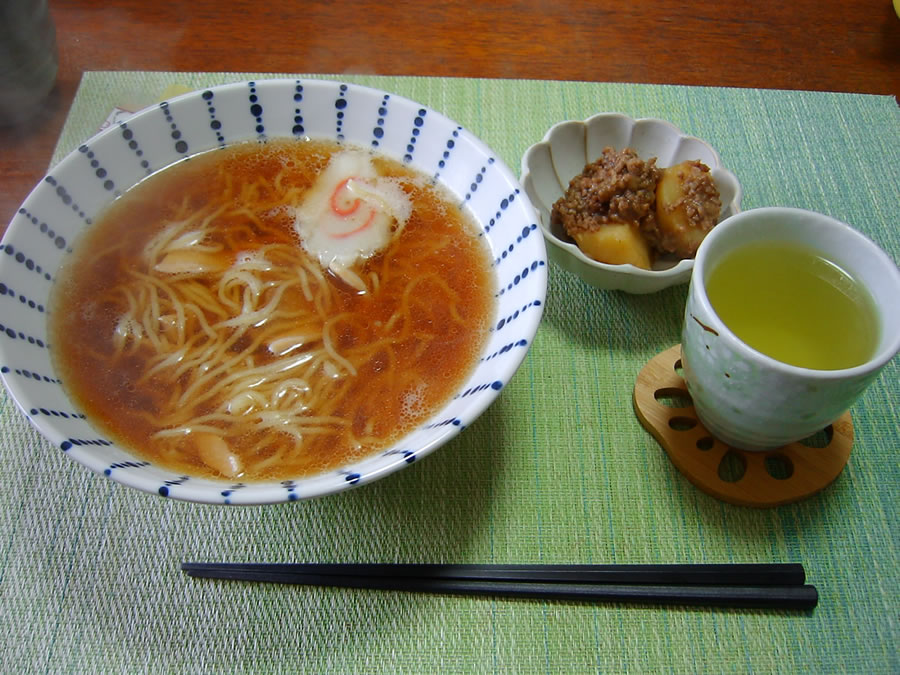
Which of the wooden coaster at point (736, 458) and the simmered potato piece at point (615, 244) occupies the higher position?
the simmered potato piece at point (615, 244)

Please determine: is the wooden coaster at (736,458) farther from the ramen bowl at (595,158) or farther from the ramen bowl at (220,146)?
the ramen bowl at (220,146)

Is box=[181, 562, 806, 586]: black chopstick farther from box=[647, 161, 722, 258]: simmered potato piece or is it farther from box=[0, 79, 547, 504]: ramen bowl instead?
box=[647, 161, 722, 258]: simmered potato piece

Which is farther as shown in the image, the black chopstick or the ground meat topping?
the ground meat topping

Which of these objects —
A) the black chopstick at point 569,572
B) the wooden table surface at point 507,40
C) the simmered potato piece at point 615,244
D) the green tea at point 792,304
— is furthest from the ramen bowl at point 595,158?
the black chopstick at point 569,572

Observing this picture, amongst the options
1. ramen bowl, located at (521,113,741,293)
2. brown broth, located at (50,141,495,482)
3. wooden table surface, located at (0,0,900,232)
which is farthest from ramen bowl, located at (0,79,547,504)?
wooden table surface, located at (0,0,900,232)

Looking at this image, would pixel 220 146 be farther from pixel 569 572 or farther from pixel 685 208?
pixel 569 572

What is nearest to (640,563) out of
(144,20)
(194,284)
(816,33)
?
(194,284)
